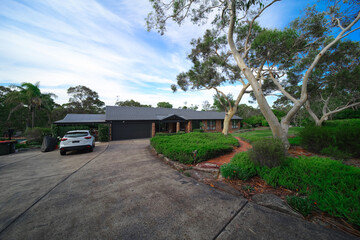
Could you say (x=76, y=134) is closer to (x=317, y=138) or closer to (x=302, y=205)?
(x=302, y=205)

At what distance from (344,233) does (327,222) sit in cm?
19

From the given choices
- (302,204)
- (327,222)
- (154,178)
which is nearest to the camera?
(327,222)

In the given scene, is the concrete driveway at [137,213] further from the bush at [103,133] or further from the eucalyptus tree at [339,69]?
the eucalyptus tree at [339,69]

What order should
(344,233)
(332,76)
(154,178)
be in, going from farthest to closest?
(332,76), (154,178), (344,233)

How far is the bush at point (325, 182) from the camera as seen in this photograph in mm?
Answer: 2139

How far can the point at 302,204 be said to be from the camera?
7.81 feet

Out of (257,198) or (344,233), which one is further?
(257,198)

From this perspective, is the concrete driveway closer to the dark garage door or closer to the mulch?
the mulch

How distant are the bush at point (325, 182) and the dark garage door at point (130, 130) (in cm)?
1638

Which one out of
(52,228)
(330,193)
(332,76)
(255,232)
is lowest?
(52,228)

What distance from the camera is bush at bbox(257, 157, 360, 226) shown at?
2139 mm

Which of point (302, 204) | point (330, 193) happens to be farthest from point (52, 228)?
point (330, 193)

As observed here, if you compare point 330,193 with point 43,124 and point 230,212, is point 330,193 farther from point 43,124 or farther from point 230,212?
point 43,124

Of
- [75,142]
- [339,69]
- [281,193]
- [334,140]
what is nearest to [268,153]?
[281,193]
